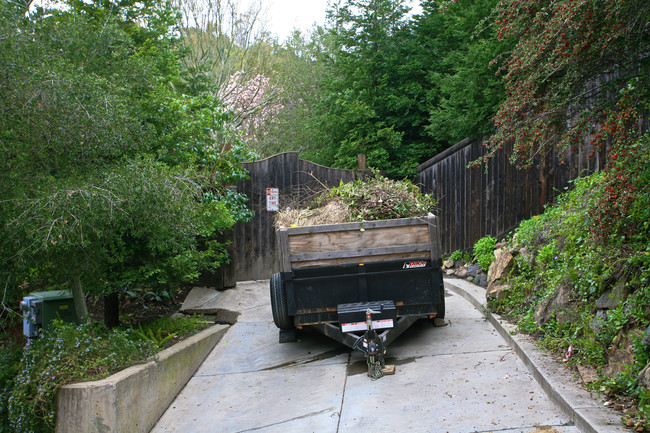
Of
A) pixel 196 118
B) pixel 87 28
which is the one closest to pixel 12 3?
pixel 87 28

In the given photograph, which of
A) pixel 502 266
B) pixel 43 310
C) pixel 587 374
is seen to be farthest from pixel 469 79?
pixel 43 310

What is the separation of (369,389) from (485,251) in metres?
5.15

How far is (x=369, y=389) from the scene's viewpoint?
5.02m

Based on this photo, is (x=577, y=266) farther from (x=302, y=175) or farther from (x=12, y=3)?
(x=302, y=175)

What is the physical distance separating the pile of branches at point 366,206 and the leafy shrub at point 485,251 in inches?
122

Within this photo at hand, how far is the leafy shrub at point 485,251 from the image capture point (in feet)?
30.1

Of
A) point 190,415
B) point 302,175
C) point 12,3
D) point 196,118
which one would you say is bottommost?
point 190,415

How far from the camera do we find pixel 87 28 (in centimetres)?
586

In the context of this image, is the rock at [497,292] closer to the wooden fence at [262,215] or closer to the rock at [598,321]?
the rock at [598,321]

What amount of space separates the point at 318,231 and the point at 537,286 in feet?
8.94

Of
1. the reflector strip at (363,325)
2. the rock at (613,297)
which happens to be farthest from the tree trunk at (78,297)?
the rock at (613,297)

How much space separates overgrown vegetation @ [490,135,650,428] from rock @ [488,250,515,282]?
0.76 metres

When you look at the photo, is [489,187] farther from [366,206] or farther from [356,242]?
[356,242]

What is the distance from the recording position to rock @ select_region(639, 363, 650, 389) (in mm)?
3557
